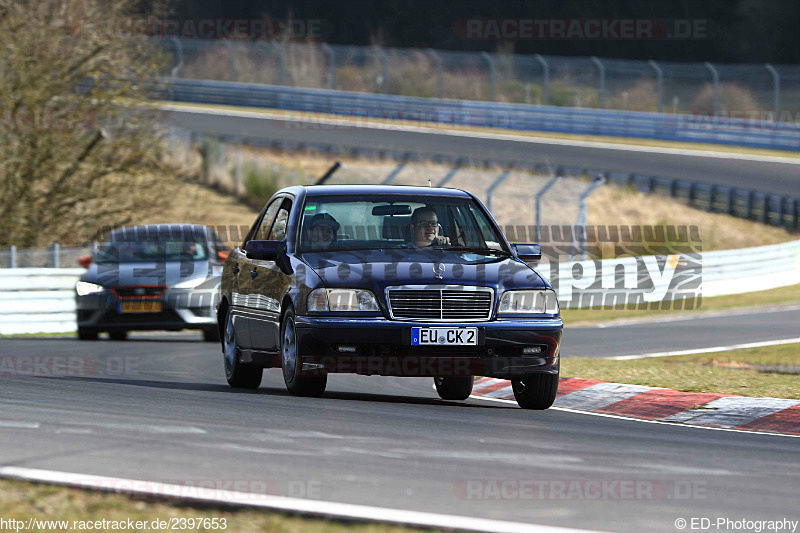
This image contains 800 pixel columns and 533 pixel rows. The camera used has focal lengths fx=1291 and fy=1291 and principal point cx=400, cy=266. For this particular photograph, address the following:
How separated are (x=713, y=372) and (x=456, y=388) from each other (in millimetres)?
3739

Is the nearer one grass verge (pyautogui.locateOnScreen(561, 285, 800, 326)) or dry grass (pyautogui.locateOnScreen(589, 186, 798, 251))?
grass verge (pyautogui.locateOnScreen(561, 285, 800, 326))

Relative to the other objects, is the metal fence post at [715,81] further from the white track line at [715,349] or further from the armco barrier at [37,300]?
the armco barrier at [37,300]

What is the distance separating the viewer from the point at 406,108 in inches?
1777

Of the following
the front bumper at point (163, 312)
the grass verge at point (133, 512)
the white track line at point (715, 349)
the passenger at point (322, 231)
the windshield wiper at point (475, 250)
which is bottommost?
the white track line at point (715, 349)

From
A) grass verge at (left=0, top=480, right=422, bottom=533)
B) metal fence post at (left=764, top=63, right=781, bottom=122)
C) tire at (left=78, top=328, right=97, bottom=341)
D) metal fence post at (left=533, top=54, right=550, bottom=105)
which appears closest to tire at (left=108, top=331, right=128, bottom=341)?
tire at (left=78, top=328, right=97, bottom=341)

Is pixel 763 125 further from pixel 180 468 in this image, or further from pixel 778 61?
pixel 180 468

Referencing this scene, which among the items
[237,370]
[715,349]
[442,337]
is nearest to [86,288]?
[237,370]

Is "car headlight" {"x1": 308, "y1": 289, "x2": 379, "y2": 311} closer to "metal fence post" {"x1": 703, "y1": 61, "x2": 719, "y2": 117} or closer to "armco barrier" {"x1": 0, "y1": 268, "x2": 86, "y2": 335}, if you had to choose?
"armco barrier" {"x1": 0, "y1": 268, "x2": 86, "y2": 335}

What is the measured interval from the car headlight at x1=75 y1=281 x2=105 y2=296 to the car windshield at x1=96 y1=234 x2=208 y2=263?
63 centimetres

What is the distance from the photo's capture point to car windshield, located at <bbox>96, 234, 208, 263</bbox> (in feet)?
58.5

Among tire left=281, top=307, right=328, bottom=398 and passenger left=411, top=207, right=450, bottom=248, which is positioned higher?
passenger left=411, top=207, right=450, bottom=248

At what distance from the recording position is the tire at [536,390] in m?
9.56

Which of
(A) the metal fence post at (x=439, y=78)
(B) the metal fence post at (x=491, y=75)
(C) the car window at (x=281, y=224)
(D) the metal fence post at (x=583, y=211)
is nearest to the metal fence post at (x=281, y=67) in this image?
(A) the metal fence post at (x=439, y=78)

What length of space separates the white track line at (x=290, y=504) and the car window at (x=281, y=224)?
4.59 metres
